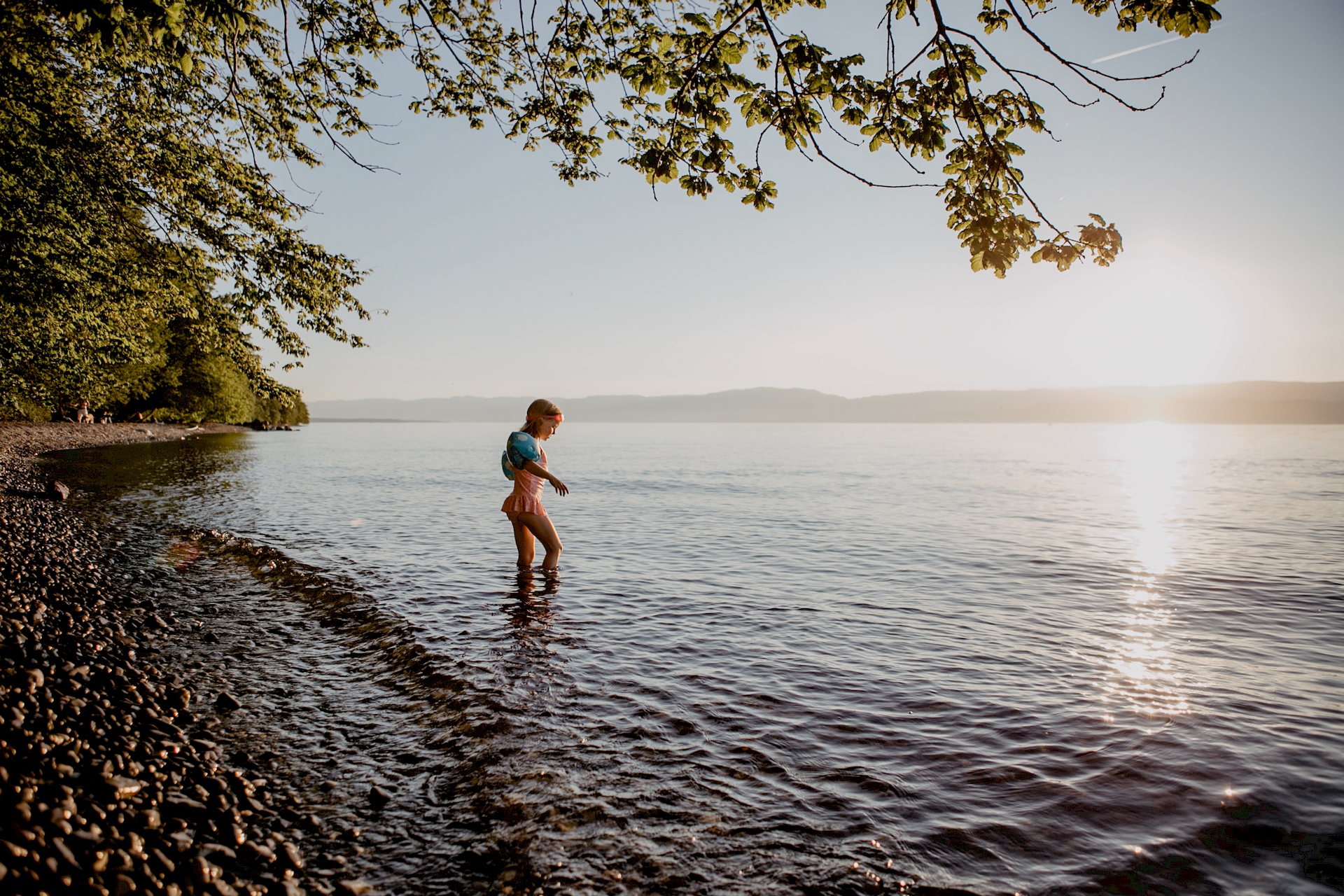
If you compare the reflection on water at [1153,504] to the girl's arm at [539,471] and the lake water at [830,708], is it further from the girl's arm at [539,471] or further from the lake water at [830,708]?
the girl's arm at [539,471]

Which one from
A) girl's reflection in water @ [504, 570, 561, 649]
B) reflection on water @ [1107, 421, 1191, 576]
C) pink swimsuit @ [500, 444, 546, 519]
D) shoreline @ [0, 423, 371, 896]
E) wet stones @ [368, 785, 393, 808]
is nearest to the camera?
shoreline @ [0, 423, 371, 896]

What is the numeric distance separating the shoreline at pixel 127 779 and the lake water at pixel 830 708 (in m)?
0.72

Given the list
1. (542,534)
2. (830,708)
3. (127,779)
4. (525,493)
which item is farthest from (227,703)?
(542,534)

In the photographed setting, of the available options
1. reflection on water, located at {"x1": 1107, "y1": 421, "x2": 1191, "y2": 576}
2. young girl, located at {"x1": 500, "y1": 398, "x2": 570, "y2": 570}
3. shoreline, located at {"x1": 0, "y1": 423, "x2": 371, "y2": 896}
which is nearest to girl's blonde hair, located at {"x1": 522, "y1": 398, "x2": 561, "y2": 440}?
young girl, located at {"x1": 500, "y1": 398, "x2": 570, "y2": 570}

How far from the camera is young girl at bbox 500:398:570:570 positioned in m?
12.1

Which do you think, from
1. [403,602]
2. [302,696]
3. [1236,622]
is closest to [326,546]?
[403,602]

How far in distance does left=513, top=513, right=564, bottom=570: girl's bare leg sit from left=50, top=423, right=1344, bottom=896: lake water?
1.79 feet

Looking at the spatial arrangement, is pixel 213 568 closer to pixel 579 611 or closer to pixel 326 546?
pixel 326 546

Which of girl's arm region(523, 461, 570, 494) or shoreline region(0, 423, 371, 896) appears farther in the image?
girl's arm region(523, 461, 570, 494)

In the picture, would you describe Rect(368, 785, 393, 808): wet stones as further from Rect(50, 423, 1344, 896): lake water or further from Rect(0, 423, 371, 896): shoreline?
Rect(0, 423, 371, 896): shoreline

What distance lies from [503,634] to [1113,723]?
7.95m

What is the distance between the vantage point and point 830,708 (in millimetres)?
7422

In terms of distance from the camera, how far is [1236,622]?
11586mm

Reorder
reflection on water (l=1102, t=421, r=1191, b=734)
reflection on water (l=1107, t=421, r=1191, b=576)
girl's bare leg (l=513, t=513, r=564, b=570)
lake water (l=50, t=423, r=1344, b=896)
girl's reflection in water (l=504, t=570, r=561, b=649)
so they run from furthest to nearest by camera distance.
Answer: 1. reflection on water (l=1107, t=421, r=1191, b=576)
2. girl's bare leg (l=513, t=513, r=564, b=570)
3. girl's reflection in water (l=504, t=570, r=561, b=649)
4. reflection on water (l=1102, t=421, r=1191, b=734)
5. lake water (l=50, t=423, r=1344, b=896)
